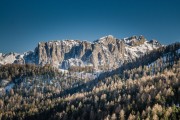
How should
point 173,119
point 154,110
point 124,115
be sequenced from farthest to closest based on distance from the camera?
point 124,115 < point 154,110 < point 173,119

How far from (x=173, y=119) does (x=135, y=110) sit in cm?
4130

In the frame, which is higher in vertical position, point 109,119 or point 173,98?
point 173,98

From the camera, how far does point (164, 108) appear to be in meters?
176

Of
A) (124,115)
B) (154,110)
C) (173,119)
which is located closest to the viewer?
(173,119)

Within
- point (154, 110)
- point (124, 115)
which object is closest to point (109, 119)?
point (124, 115)

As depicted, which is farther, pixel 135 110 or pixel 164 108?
pixel 135 110

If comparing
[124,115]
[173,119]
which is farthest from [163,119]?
[124,115]

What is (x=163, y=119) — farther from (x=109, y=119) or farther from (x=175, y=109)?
(x=109, y=119)

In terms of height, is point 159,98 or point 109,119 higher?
point 159,98

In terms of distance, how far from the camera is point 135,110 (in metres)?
197

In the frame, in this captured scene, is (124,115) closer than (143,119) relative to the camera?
No

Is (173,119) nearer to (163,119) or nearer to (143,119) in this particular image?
(163,119)

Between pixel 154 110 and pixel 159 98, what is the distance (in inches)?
1075

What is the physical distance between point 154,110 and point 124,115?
24.2 m
